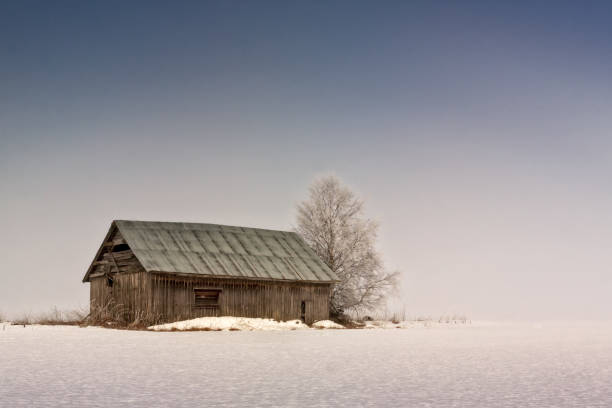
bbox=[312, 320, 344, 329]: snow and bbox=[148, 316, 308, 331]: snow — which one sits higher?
bbox=[148, 316, 308, 331]: snow

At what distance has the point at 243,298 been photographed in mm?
41500

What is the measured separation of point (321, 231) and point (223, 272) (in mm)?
12894

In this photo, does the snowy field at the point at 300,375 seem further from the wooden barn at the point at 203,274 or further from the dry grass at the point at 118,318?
the wooden barn at the point at 203,274

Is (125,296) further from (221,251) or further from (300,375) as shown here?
Result: (300,375)

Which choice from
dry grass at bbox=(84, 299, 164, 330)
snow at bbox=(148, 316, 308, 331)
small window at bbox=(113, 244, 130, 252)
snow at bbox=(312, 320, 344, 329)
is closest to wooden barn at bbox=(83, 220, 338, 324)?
small window at bbox=(113, 244, 130, 252)

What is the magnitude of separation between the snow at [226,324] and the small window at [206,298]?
941 millimetres

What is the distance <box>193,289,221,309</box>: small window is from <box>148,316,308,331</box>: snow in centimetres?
94

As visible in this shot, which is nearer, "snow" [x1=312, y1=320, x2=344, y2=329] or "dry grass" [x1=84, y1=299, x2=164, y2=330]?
"dry grass" [x1=84, y1=299, x2=164, y2=330]

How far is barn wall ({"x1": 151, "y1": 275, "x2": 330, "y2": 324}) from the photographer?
38.7 meters

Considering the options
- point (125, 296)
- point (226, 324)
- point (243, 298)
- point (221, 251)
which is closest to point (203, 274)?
point (226, 324)

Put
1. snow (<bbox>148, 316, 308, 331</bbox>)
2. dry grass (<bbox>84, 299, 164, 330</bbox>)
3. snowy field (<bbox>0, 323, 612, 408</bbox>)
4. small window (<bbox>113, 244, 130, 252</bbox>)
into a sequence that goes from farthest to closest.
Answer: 1. small window (<bbox>113, 244, 130, 252</bbox>)
2. dry grass (<bbox>84, 299, 164, 330</bbox>)
3. snow (<bbox>148, 316, 308, 331</bbox>)
4. snowy field (<bbox>0, 323, 612, 408</bbox>)

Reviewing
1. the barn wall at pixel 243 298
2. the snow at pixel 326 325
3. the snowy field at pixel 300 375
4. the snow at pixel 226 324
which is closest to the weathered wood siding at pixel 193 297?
the barn wall at pixel 243 298

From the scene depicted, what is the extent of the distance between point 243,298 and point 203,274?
306cm

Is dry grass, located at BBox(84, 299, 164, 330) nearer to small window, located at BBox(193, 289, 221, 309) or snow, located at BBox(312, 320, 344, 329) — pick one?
small window, located at BBox(193, 289, 221, 309)
